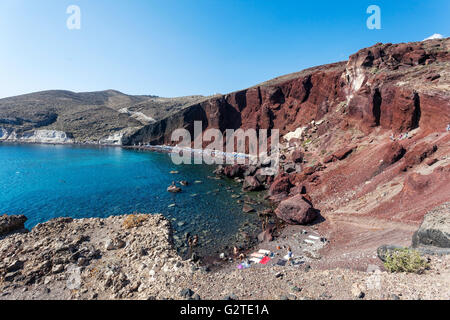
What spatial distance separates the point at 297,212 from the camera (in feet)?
68.2

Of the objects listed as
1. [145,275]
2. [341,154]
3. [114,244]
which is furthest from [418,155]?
[114,244]

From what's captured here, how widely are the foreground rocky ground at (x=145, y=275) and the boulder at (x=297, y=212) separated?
5.85 meters

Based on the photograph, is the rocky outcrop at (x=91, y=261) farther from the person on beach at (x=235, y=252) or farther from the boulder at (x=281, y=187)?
the boulder at (x=281, y=187)

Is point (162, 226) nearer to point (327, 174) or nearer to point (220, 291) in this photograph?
point (220, 291)

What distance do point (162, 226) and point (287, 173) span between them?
2318cm

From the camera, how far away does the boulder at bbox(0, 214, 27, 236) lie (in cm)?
1426

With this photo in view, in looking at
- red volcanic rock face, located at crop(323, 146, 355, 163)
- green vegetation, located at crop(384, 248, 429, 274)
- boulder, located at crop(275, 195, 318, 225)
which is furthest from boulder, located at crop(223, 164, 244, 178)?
green vegetation, located at crop(384, 248, 429, 274)

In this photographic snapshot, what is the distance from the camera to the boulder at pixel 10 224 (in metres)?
14.3

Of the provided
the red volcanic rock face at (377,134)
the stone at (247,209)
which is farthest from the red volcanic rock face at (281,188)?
the stone at (247,209)

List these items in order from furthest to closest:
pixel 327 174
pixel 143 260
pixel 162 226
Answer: pixel 327 174 < pixel 162 226 < pixel 143 260

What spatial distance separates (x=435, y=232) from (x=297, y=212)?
11287 millimetres

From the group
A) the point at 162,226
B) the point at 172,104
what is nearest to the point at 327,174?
the point at 162,226

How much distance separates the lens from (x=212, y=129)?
253 feet

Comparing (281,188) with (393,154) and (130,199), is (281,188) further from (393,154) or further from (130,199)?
(130,199)
